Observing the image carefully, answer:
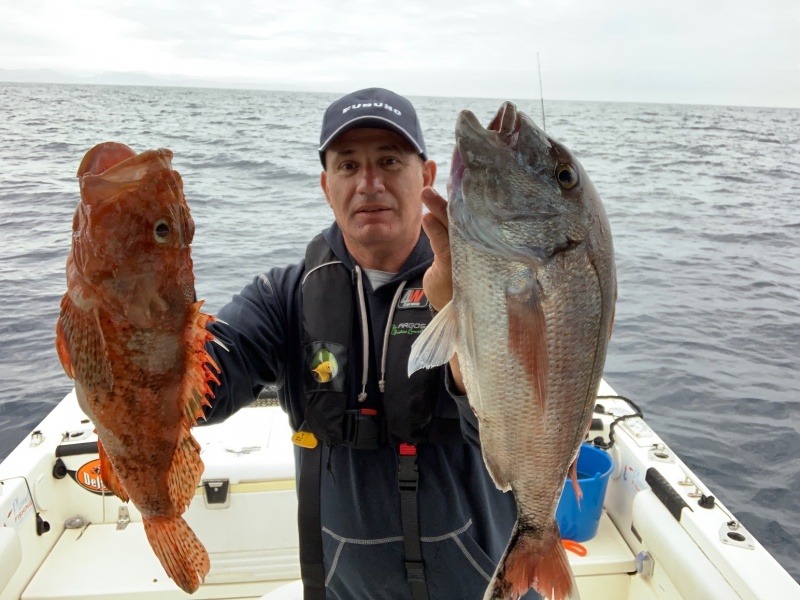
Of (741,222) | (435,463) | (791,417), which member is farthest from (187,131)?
(435,463)

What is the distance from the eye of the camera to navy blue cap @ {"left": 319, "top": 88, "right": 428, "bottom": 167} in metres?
2.79

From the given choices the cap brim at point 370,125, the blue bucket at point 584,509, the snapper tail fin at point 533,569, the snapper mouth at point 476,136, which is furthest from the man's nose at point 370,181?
the blue bucket at point 584,509

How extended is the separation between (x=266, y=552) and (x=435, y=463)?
220cm

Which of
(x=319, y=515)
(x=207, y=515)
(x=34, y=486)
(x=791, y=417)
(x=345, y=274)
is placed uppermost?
(x=345, y=274)

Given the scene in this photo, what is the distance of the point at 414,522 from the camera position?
2.74 m

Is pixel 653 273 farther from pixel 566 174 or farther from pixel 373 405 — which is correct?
pixel 566 174

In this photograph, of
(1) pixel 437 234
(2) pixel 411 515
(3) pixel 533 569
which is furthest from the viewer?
(2) pixel 411 515

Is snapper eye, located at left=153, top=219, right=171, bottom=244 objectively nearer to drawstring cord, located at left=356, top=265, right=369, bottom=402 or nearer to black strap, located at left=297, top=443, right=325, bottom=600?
drawstring cord, located at left=356, top=265, right=369, bottom=402

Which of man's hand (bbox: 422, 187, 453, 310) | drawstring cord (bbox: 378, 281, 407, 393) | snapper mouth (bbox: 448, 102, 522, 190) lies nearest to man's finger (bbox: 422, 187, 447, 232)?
man's hand (bbox: 422, 187, 453, 310)

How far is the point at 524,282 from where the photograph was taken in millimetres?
1670

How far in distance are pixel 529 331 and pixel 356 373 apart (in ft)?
4.68

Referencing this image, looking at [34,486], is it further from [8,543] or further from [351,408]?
[351,408]

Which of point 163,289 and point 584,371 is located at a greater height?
point 163,289

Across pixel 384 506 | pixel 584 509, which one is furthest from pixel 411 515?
pixel 584 509
